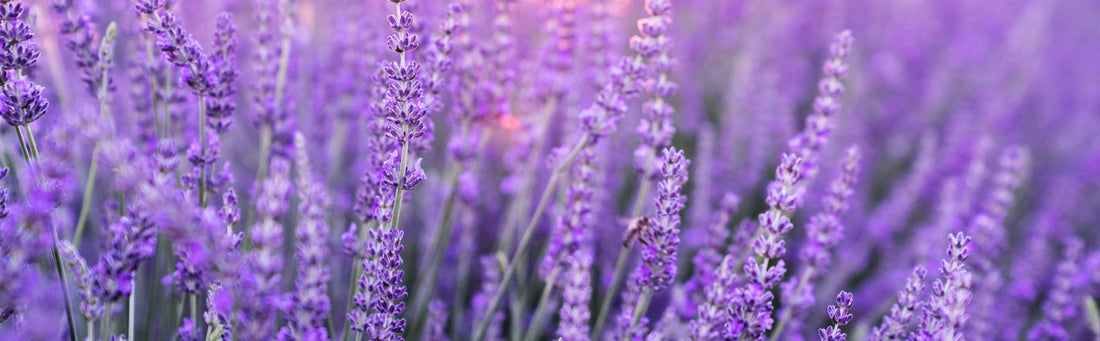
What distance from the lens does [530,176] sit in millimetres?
2102

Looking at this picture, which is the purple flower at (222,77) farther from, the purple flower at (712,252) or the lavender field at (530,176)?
the purple flower at (712,252)

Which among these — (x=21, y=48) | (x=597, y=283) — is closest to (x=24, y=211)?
(x=21, y=48)

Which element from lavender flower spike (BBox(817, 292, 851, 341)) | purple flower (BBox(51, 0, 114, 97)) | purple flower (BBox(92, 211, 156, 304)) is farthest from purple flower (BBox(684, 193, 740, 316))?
purple flower (BBox(51, 0, 114, 97))

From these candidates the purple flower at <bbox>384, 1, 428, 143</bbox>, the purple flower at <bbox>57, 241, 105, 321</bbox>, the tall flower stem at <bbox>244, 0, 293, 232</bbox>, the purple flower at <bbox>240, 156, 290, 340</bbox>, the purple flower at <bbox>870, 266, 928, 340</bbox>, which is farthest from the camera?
the tall flower stem at <bbox>244, 0, 293, 232</bbox>

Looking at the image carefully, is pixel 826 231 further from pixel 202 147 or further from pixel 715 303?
pixel 202 147

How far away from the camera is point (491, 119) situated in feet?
6.62

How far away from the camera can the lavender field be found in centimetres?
110

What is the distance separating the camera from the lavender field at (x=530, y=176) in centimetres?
110

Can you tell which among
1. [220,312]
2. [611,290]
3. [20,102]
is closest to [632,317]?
[611,290]

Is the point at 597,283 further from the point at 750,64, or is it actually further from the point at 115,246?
the point at 115,246

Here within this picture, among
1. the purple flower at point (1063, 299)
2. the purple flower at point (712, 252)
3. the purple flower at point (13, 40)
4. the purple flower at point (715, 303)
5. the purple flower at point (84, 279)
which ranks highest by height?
the purple flower at point (1063, 299)

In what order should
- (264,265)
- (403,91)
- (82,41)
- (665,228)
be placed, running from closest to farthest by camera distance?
(264,265) < (403,91) < (665,228) < (82,41)

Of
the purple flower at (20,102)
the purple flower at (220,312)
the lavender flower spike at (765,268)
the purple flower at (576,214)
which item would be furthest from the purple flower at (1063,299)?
the purple flower at (20,102)

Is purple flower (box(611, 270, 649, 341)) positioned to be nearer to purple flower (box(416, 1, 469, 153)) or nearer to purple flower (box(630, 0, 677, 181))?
purple flower (box(630, 0, 677, 181))
